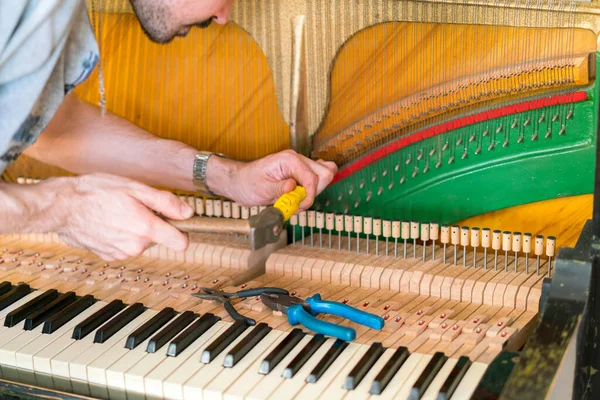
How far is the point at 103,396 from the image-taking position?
7.22 feet

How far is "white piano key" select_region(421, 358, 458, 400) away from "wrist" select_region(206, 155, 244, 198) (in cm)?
108

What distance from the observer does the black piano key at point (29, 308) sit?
2.50 m

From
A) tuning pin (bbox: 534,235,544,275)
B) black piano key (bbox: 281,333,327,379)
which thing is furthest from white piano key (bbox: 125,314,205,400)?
tuning pin (bbox: 534,235,544,275)

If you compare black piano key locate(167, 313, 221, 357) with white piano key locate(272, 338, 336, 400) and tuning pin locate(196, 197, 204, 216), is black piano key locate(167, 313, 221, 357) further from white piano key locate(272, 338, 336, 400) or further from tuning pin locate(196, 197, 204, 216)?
tuning pin locate(196, 197, 204, 216)

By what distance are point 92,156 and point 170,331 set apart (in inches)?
38.1

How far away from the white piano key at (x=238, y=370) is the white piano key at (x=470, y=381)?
526 millimetres

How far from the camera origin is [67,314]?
98.7 inches

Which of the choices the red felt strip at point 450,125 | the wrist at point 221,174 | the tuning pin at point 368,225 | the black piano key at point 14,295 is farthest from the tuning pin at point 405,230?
the black piano key at point 14,295

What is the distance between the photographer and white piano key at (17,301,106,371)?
230 centimetres

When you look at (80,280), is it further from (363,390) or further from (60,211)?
(363,390)

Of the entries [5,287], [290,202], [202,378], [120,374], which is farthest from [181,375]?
[5,287]

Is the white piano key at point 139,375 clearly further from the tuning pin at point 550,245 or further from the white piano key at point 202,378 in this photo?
the tuning pin at point 550,245

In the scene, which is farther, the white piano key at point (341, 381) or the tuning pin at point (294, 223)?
the tuning pin at point (294, 223)

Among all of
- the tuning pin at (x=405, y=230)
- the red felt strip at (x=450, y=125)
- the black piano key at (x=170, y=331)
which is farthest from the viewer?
the tuning pin at (x=405, y=230)
